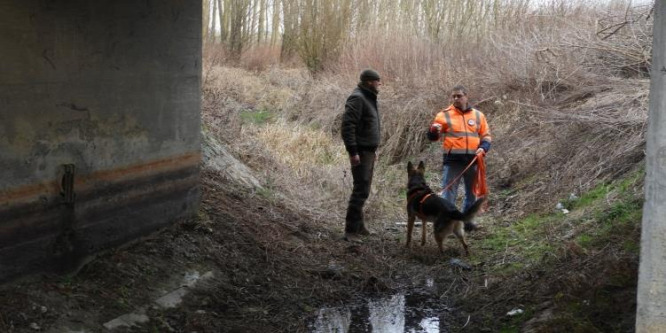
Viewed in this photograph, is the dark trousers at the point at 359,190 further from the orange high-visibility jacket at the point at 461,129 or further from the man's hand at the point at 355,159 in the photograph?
the orange high-visibility jacket at the point at 461,129

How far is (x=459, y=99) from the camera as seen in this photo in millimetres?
9305

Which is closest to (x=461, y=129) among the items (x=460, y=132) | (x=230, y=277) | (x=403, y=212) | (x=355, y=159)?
(x=460, y=132)

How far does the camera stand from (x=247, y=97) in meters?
20.6

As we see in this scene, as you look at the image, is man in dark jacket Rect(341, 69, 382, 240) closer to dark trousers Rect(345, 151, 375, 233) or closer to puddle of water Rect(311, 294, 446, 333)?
dark trousers Rect(345, 151, 375, 233)

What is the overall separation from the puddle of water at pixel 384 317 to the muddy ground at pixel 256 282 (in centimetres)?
Answer: 8

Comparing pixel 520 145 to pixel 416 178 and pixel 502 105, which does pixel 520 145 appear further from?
pixel 416 178

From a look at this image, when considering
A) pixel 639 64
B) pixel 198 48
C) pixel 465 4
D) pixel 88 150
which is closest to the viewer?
pixel 88 150

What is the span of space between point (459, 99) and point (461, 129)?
386mm

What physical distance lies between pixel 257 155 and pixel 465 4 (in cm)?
1076

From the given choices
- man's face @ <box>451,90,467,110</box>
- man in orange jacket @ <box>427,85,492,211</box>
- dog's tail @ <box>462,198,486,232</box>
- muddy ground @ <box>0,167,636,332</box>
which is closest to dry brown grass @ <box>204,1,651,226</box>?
man in orange jacket @ <box>427,85,492,211</box>

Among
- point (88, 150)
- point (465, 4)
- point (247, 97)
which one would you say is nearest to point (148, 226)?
point (88, 150)

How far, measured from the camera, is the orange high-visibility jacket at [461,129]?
9.31 metres

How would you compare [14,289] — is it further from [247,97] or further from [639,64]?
[247,97]

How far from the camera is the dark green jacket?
9000mm
